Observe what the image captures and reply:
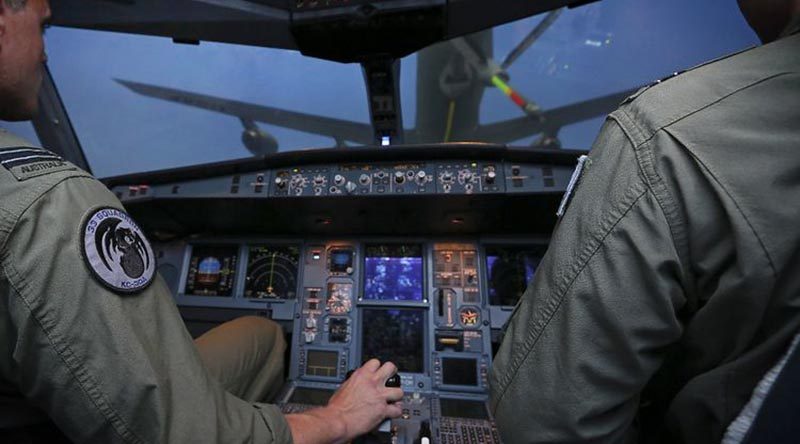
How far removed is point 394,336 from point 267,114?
272 inches

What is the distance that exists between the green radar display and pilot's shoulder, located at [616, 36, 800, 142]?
2242mm

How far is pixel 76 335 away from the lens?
511 mm

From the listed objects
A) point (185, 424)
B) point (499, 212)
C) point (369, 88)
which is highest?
point (369, 88)

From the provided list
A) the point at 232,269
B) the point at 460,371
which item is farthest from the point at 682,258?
the point at 232,269

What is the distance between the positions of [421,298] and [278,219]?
103 centimetres

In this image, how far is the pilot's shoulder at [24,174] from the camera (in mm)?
514

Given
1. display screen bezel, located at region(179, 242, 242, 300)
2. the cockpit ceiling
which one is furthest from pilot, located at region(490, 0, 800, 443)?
display screen bezel, located at region(179, 242, 242, 300)

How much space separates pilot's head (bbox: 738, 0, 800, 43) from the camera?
493mm

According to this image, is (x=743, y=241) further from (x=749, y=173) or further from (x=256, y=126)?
(x=256, y=126)

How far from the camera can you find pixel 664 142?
18.5 inches

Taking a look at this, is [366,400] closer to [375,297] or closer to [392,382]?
[392,382]

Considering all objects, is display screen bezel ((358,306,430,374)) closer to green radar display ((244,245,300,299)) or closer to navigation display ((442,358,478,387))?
navigation display ((442,358,478,387))

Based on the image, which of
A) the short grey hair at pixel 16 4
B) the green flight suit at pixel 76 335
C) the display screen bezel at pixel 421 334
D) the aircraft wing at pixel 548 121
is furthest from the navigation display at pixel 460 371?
the aircraft wing at pixel 548 121

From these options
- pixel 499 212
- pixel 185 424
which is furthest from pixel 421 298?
pixel 185 424
